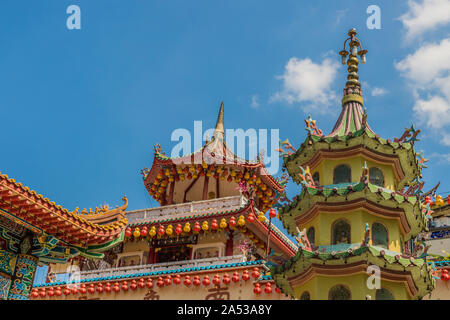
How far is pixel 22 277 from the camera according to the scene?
57.4 ft

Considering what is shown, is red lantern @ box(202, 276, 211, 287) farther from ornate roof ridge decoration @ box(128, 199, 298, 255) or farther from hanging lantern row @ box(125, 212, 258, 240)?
ornate roof ridge decoration @ box(128, 199, 298, 255)

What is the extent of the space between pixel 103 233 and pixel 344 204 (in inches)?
281

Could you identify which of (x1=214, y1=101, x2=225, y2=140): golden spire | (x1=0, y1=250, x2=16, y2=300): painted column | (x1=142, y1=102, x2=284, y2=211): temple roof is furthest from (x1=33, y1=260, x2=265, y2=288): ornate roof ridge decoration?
(x1=214, y1=101, x2=225, y2=140): golden spire

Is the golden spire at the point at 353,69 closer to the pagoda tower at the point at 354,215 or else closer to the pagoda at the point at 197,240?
the pagoda tower at the point at 354,215

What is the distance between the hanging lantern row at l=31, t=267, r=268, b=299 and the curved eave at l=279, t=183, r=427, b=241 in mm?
8081

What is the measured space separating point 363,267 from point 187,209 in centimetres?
1558

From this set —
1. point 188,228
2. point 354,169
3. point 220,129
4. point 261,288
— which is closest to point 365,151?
point 354,169

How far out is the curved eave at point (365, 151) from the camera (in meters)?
17.5

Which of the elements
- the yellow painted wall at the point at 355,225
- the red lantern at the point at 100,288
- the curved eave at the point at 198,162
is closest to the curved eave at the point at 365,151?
the yellow painted wall at the point at 355,225

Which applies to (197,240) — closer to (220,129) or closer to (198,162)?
(198,162)

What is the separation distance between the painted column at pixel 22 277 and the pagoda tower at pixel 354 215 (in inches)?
278

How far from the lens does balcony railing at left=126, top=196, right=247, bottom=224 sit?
28.7m

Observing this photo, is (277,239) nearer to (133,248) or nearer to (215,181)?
(215,181)

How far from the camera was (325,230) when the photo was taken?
16641mm
